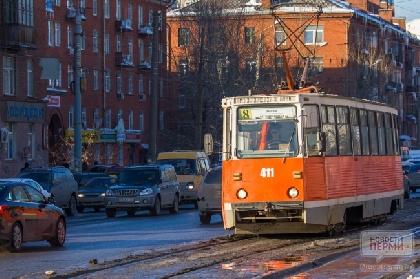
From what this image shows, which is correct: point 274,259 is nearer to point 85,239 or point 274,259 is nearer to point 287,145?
point 287,145

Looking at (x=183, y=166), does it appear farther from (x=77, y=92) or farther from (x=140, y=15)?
(x=140, y=15)

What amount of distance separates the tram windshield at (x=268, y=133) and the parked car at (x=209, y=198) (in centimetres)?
816

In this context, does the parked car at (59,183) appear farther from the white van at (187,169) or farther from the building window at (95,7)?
the building window at (95,7)

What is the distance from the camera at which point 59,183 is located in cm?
3897

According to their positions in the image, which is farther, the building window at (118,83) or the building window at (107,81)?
the building window at (118,83)

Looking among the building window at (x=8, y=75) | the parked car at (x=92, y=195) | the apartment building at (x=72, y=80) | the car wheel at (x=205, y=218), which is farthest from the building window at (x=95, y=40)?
the car wheel at (x=205, y=218)

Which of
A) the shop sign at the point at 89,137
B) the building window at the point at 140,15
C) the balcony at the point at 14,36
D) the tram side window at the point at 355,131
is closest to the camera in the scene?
the tram side window at the point at 355,131

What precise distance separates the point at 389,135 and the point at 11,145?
32427 millimetres

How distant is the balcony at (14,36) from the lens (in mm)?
55219

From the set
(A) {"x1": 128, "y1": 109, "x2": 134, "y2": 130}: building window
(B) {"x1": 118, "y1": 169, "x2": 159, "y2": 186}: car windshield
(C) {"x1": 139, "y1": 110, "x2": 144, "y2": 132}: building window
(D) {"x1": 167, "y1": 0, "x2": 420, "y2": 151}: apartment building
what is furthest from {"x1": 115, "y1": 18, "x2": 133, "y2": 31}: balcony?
(B) {"x1": 118, "y1": 169, "x2": 159, "y2": 186}: car windshield

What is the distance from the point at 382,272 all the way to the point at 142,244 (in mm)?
7803

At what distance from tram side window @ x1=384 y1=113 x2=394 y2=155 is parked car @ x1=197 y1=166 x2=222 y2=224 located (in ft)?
16.0

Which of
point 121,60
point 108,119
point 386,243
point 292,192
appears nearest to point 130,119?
point 108,119

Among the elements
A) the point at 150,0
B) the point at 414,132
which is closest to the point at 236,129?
the point at 150,0
